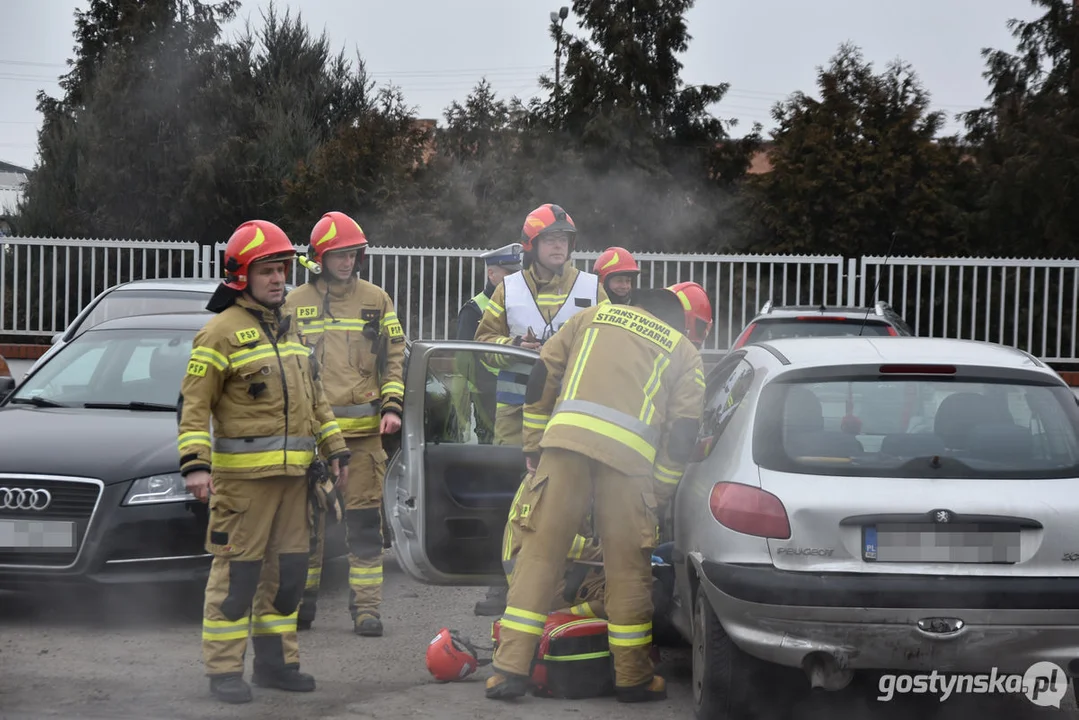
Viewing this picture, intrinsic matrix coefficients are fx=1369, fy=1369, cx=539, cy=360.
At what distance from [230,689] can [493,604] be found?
209 cm

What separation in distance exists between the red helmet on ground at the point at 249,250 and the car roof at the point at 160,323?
2719 millimetres

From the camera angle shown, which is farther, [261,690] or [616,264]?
[616,264]

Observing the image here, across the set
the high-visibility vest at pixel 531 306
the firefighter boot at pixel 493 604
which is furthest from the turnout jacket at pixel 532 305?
the firefighter boot at pixel 493 604

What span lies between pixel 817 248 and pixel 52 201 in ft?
52.3

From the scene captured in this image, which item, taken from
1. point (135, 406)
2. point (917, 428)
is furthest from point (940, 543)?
point (135, 406)

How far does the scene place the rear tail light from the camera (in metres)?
4.58

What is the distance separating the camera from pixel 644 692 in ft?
17.8

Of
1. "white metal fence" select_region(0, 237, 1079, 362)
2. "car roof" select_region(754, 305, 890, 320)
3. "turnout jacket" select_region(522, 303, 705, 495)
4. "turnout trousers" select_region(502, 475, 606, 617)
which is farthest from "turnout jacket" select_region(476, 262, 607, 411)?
"white metal fence" select_region(0, 237, 1079, 362)

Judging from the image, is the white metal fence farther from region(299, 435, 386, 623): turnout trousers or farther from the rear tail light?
the rear tail light

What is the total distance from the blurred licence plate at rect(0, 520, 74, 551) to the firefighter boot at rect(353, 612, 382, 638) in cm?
138

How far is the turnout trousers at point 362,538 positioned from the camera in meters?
6.62

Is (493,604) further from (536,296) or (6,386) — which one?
(6,386)

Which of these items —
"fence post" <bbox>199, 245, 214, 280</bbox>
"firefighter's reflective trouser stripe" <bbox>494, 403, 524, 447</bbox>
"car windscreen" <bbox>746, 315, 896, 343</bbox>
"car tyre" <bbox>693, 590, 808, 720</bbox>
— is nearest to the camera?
"car tyre" <bbox>693, 590, 808, 720</bbox>

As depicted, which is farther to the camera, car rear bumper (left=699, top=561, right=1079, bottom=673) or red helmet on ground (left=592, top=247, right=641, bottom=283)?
red helmet on ground (left=592, top=247, right=641, bottom=283)
